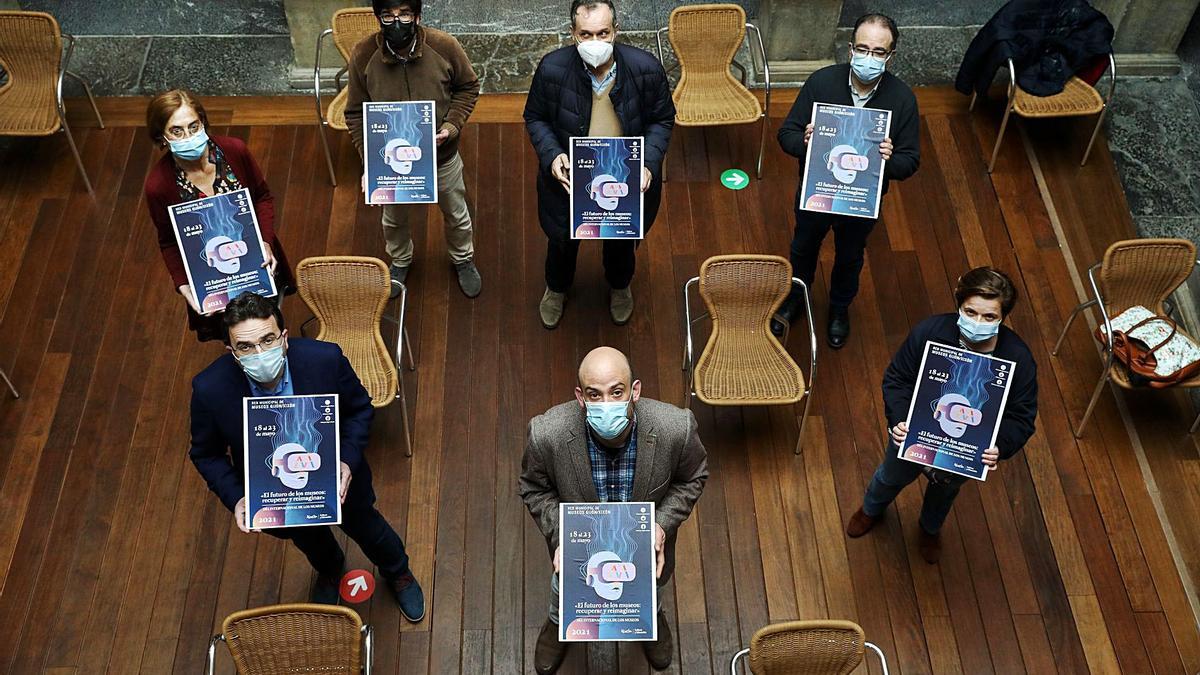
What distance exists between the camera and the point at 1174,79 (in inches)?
284

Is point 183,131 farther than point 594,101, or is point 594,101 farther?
point 594,101

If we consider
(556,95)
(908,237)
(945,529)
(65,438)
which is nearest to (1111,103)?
(908,237)

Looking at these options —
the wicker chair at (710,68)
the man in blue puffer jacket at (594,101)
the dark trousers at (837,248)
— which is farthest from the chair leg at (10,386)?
the dark trousers at (837,248)

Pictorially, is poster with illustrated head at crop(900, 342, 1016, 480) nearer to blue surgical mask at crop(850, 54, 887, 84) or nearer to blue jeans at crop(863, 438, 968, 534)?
blue jeans at crop(863, 438, 968, 534)

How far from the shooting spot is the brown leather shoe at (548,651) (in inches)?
175

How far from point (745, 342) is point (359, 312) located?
1863 millimetres

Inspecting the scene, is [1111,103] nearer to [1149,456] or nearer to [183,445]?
[1149,456]

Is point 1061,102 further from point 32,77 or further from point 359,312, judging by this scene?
point 32,77

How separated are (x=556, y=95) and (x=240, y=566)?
8.22 ft

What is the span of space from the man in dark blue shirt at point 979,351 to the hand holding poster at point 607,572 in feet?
4.12

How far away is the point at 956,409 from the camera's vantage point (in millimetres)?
4137

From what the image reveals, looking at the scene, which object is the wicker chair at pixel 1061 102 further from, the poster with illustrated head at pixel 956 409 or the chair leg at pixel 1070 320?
the poster with illustrated head at pixel 956 409

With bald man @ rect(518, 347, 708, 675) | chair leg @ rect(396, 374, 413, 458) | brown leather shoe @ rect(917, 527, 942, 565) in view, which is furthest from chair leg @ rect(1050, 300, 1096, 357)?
chair leg @ rect(396, 374, 413, 458)

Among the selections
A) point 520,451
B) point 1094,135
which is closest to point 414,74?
point 520,451
